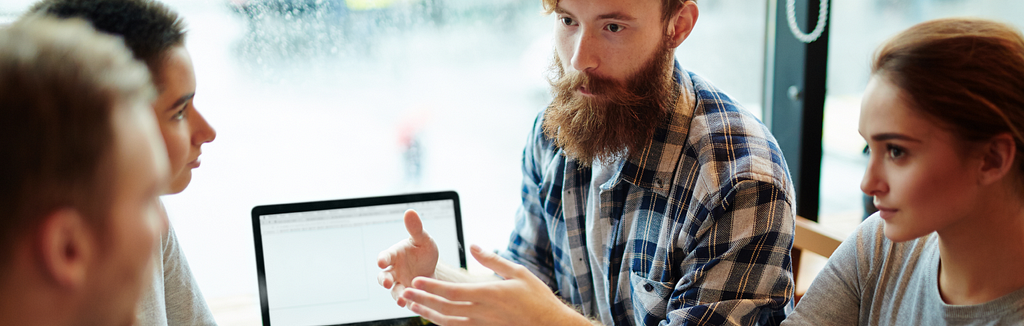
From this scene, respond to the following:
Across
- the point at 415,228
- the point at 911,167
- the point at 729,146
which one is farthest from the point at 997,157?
the point at 415,228

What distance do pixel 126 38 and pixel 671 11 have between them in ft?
2.74

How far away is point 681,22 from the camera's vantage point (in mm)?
1134

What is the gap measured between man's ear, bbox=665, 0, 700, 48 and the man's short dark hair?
2.58 feet

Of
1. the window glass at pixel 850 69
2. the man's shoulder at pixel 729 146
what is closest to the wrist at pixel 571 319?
the man's shoulder at pixel 729 146

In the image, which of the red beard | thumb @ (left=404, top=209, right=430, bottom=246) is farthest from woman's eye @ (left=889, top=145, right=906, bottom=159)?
thumb @ (left=404, top=209, right=430, bottom=246)

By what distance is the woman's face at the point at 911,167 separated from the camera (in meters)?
0.74

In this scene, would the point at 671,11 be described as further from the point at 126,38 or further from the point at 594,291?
the point at 126,38

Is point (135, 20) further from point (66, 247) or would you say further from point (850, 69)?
point (850, 69)

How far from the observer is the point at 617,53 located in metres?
1.10

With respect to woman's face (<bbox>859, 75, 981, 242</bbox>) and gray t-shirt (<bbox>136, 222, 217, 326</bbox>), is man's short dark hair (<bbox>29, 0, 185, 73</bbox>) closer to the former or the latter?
gray t-shirt (<bbox>136, 222, 217, 326</bbox>)

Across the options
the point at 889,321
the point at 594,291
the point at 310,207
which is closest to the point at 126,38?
the point at 310,207

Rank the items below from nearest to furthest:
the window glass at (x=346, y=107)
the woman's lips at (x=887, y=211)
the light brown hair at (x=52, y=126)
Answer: the light brown hair at (x=52, y=126), the woman's lips at (x=887, y=211), the window glass at (x=346, y=107)

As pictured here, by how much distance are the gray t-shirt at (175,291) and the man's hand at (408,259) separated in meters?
0.32

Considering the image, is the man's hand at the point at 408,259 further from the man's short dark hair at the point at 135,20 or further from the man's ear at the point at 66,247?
the man's ear at the point at 66,247
